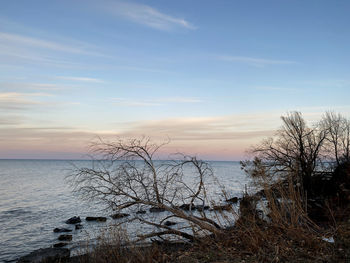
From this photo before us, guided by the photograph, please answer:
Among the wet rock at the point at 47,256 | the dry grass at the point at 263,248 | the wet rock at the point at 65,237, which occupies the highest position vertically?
the dry grass at the point at 263,248

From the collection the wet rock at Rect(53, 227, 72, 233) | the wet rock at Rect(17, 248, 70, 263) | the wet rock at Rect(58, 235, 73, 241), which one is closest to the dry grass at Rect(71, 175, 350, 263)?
the wet rock at Rect(17, 248, 70, 263)

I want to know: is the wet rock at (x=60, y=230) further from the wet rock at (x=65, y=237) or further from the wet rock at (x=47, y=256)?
the wet rock at (x=47, y=256)

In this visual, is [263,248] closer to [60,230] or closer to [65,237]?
[65,237]

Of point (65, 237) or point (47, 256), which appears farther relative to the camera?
point (65, 237)

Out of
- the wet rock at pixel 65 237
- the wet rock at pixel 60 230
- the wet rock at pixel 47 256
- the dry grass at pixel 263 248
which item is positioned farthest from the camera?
the wet rock at pixel 60 230

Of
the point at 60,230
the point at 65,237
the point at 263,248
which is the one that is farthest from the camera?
the point at 60,230

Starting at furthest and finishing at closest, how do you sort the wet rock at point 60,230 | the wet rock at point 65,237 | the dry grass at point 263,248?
1. the wet rock at point 60,230
2. the wet rock at point 65,237
3. the dry grass at point 263,248

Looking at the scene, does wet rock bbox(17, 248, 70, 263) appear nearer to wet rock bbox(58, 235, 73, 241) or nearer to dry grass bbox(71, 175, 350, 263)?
wet rock bbox(58, 235, 73, 241)

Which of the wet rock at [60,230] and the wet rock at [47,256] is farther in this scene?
the wet rock at [60,230]

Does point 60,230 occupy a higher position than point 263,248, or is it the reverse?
point 263,248

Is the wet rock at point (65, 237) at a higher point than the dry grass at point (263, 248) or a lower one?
lower

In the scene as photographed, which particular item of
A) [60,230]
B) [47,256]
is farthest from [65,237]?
[47,256]

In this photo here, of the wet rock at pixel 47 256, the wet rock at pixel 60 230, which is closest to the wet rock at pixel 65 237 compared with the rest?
the wet rock at pixel 60 230

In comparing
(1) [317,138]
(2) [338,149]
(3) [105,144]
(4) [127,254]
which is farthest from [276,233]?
(2) [338,149]
